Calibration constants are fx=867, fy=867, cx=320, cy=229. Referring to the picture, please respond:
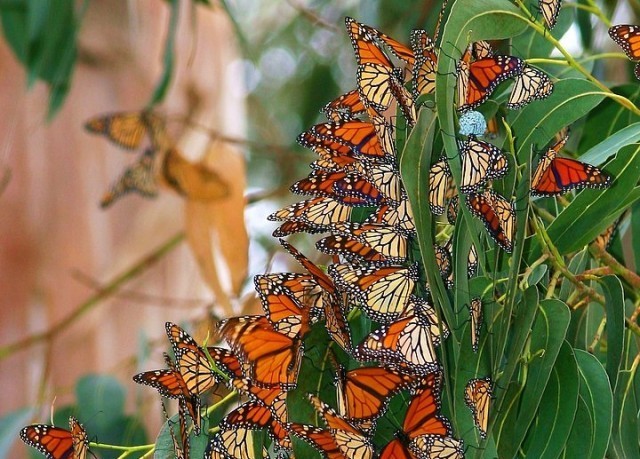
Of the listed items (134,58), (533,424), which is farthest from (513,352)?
(134,58)

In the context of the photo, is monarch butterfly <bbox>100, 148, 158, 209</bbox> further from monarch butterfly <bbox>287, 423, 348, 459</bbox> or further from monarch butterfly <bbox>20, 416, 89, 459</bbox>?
monarch butterfly <bbox>287, 423, 348, 459</bbox>

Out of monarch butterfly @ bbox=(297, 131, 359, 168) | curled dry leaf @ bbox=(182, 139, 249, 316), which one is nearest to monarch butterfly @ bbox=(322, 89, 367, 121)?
monarch butterfly @ bbox=(297, 131, 359, 168)

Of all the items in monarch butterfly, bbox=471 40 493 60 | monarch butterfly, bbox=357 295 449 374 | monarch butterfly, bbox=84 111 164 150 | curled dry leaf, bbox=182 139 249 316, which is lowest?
monarch butterfly, bbox=357 295 449 374

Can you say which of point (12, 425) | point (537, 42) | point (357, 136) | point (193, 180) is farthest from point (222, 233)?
point (357, 136)

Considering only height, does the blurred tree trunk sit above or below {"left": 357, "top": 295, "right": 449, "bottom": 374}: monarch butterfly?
above

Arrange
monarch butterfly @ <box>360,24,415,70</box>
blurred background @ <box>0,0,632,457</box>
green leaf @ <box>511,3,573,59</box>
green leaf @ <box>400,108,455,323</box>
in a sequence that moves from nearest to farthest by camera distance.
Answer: green leaf @ <box>400,108,455,323</box>
monarch butterfly @ <box>360,24,415,70</box>
green leaf @ <box>511,3,573,59</box>
blurred background @ <box>0,0,632,457</box>

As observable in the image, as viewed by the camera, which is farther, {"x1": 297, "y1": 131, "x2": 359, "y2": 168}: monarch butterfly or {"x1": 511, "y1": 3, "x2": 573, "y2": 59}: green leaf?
{"x1": 511, "y1": 3, "x2": 573, "y2": 59}: green leaf
